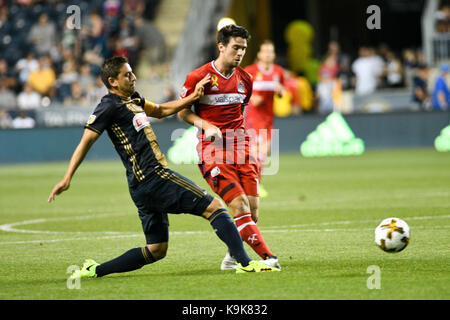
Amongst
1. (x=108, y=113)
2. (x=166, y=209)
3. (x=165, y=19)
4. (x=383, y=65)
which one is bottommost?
(x=166, y=209)

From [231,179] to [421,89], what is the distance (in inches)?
753

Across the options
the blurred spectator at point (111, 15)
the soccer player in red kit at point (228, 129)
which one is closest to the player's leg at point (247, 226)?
the soccer player in red kit at point (228, 129)

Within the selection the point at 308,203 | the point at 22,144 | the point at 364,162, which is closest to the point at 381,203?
the point at 308,203

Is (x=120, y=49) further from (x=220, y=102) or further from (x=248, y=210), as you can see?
(x=248, y=210)

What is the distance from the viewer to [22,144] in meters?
25.8

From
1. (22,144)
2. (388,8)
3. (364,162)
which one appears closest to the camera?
(364,162)

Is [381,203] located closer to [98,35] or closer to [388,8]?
[98,35]

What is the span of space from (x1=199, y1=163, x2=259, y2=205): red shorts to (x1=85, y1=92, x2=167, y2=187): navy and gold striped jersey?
76 cm

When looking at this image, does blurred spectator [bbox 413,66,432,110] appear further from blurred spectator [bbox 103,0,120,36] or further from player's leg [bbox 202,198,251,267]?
player's leg [bbox 202,198,251,267]

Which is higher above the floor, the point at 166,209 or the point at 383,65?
the point at 383,65

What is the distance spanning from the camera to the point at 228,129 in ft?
27.5

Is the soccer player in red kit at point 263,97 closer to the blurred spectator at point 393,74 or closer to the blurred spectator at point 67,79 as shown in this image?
the blurred spectator at point 67,79

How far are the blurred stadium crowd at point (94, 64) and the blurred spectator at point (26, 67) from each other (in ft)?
0.11

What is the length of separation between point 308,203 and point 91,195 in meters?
4.65
